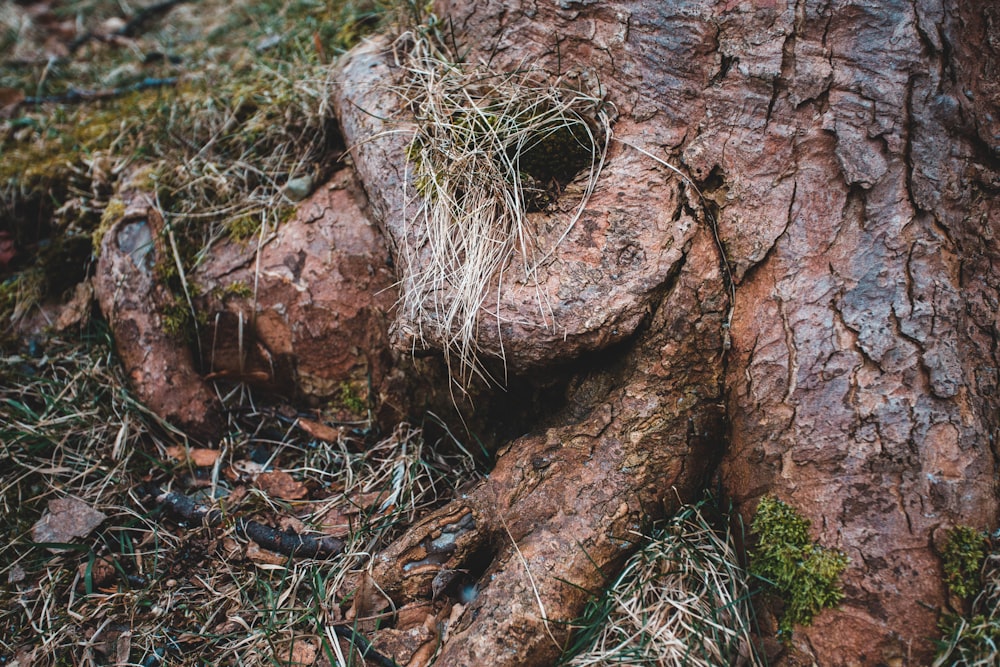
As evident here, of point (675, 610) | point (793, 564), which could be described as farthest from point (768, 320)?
point (675, 610)

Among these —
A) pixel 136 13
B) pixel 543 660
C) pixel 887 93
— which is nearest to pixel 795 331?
pixel 887 93

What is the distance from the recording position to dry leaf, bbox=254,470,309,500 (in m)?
2.36

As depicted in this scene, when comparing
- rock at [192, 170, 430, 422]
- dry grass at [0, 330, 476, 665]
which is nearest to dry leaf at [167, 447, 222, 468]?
dry grass at [0, 330, 476, 665]

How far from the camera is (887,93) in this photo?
1684 mm

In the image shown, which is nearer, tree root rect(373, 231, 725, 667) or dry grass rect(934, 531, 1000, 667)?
dry grass rect(934, 531, 1000, 667)

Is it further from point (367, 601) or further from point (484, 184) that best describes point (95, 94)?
point (367, 601)

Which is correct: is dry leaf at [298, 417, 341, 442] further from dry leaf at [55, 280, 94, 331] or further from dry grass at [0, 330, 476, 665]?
dry leaf at [55, 280, 94, 331]

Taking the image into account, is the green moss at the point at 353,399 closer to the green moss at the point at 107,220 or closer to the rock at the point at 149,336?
the rock at the point at 149,336

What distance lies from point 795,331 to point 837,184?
406mm

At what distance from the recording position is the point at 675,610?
178 cm

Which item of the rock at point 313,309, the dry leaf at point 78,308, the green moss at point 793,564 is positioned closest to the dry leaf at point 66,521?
the rock at point 313,309

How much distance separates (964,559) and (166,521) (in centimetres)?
239

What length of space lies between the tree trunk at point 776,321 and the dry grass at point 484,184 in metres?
0.09

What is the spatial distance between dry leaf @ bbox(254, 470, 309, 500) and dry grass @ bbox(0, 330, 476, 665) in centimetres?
2
